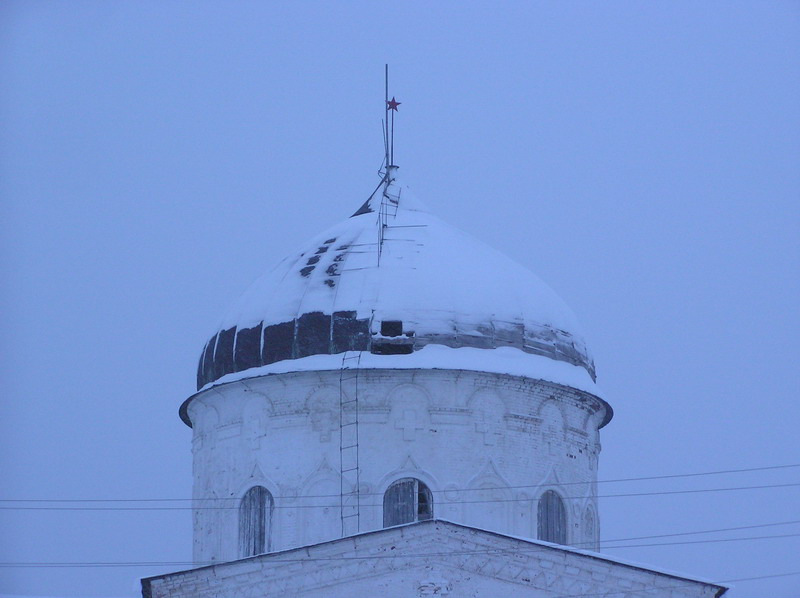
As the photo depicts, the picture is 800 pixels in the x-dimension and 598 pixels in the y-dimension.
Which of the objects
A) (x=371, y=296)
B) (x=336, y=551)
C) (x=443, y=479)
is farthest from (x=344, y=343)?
(x=336, y=551)

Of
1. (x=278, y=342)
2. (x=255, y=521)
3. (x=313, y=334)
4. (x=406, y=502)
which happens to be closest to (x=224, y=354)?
(x=278, y=342)

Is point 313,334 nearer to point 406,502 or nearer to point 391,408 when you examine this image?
point 391,408

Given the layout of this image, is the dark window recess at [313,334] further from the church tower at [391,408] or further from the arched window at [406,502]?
the arched window at [406,502]

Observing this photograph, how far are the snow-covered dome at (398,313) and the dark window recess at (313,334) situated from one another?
0.05 feet

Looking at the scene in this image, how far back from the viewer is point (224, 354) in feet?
83.4

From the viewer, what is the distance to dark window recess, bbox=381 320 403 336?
79.3 ft

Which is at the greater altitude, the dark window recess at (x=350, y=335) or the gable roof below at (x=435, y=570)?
the dark window recess at (x=350, y=335)

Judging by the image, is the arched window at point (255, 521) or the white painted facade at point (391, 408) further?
the arched window at point (255, 521)

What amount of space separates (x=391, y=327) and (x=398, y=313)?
233 mm

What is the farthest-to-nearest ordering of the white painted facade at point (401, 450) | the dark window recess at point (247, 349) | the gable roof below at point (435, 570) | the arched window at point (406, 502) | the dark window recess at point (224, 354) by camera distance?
the dark window recess at point (224, 354) → the dark window recess at point (247, 349) → the white painted facade at point (401, 450) → the arched window at point (406, 502) → the gable roof below at point (435, 570)

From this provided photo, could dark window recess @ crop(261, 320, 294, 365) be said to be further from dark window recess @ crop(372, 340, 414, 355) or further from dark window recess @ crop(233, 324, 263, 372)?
dark window recess @ crop(372, 340, 414, 355)

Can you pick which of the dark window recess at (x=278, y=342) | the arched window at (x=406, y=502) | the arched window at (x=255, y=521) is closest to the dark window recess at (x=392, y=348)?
the dark window recess at (x=278, y=342)

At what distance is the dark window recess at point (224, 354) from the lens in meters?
25.3

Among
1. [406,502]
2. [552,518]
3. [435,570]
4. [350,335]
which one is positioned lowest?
[435,570]
